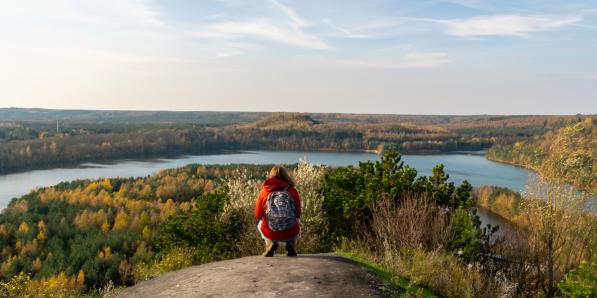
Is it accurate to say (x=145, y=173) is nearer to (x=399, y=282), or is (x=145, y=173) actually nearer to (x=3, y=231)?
(x=3, y=231)

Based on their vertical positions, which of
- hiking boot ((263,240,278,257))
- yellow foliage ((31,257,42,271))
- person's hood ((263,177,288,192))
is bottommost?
yellow foliage ((31,257,42,271))

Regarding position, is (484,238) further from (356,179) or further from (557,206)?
(356,179)

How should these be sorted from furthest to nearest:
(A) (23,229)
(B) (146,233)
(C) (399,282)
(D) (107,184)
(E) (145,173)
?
(E) (145,173), (D) (107,184), (B) (146,233), (A) (23,229), (C) (399,282)

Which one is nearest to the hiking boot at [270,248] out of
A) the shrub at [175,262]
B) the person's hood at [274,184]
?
the person's hood at [274,184]

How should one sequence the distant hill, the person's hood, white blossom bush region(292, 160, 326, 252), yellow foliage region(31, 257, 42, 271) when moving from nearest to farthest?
the person's hood → the distant hill → white blossom bush region(292, 160, 326, 252) → yellow foliage region(31, 257, 42, 271)

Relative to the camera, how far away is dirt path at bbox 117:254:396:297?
22.7 feet

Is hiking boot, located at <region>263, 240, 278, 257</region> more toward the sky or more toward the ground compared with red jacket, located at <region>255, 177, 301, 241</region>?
more toward the ground

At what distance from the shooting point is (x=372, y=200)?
11422 millimetres

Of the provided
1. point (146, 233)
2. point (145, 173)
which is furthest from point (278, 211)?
point (145, 173)

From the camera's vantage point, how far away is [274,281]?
7301 millimetres

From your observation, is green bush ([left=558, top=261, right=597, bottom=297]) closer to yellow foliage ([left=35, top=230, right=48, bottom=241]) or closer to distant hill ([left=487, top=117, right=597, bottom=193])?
distant hill ([left=487, top=117, right=597, bottom=193])

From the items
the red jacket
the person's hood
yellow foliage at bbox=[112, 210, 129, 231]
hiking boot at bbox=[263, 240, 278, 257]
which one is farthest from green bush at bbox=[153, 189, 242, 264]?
yellow foliage at bbox=[112, 210, 129, 231]

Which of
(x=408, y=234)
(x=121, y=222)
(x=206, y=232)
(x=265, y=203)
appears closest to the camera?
(x=265, y=203)

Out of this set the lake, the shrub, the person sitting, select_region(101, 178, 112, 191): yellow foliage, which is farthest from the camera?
the lake
